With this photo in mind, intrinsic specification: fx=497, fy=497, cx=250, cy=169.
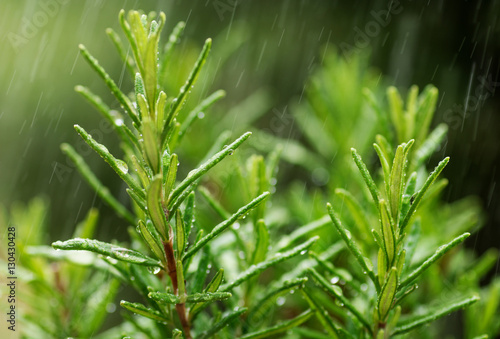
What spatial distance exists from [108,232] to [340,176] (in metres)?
0.79

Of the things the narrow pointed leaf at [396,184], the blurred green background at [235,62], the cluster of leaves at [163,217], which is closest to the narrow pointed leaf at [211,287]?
the cluster of leaves at [163,217]

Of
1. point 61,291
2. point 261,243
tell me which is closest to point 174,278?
point 261,243

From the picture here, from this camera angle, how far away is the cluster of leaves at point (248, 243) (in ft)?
1.83

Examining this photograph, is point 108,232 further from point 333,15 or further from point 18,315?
point 333,15

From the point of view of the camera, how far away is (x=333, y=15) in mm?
1692

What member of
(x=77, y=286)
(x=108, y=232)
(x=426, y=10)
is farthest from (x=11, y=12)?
(x=426, y=10)

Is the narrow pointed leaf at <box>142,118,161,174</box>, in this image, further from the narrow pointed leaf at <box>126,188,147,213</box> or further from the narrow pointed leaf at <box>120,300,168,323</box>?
the narrow pointed leaf at <box>120,300,168,323</box>

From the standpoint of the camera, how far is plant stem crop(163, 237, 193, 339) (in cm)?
57

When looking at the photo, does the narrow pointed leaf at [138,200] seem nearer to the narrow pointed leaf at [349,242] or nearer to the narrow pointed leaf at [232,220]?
the narrow pointed leaf at [232,220]

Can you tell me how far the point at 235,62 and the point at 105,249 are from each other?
4.54 feet

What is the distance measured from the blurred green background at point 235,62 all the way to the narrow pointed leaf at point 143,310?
0.88m

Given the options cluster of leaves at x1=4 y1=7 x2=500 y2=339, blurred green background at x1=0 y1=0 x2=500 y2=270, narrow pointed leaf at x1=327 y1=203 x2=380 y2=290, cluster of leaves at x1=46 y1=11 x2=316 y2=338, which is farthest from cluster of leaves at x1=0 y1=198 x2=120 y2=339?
blurred green background at x1=0 y1=0 x2=500 y2=270

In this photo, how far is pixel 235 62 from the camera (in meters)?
1.83

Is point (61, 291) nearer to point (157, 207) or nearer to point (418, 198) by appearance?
point (157, 207)
